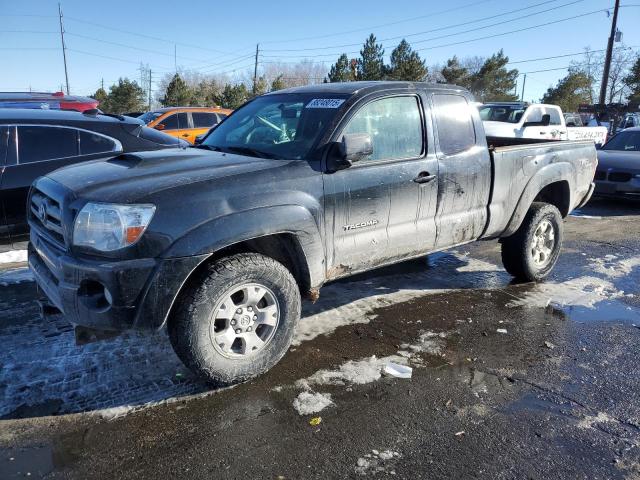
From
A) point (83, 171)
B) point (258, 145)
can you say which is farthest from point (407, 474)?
point (83, 171)

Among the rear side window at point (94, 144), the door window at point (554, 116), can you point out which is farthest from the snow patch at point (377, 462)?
the door window at point (554, 116)

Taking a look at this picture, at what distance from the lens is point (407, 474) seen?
8.55 ft

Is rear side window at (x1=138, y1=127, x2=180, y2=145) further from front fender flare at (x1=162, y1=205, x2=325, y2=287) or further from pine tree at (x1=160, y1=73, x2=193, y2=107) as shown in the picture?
pine tree at (x1=160, y1=73, x2=193, y2=107)

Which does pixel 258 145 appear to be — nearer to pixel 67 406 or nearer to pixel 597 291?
pixel 67 406

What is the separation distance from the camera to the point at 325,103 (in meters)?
3.98

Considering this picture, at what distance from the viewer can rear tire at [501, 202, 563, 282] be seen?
535 centimetres

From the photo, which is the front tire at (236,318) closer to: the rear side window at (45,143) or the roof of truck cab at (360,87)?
the roof of truck cab at (360,87)

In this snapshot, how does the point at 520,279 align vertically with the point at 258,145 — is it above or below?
below

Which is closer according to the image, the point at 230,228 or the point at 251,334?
the point at 230,228

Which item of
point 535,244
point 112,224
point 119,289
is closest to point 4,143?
point 112,224

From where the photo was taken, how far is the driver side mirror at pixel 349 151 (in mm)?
3520

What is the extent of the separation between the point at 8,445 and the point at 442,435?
2307mm

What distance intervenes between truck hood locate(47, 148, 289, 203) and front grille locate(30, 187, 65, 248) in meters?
0.15

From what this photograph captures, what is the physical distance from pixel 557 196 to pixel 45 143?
17.9 ft
